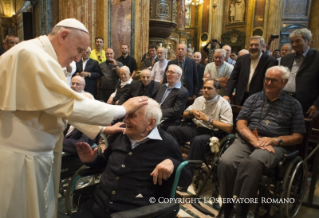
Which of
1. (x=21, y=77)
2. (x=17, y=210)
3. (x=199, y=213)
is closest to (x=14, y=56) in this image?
(x=21, y=77)

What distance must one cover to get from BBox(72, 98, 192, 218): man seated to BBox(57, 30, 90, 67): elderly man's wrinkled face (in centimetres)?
55

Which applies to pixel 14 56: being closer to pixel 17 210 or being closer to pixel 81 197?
pixel 17 210

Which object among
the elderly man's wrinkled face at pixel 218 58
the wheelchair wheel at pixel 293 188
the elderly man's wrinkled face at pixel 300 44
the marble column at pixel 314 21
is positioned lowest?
the wheelchair wheel at pixel 293 188

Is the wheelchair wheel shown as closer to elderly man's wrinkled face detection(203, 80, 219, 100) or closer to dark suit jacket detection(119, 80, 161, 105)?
elderly man's wrinkled face detection(203, 80, 219, 100)

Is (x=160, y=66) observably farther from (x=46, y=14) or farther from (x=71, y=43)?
(x=71, y=43)

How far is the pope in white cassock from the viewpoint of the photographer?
1351mm

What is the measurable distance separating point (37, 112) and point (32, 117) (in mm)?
38

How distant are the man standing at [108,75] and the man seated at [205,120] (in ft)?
7.47

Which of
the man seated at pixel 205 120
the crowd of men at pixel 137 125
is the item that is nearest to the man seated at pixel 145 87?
the crowd of men at pixel 137 125

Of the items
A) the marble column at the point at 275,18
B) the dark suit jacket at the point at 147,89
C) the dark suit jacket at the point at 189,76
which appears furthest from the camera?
the marble column at the point at 275,18

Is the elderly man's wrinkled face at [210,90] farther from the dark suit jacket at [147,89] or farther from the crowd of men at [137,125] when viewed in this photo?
the dark suit jacket at [147,89]

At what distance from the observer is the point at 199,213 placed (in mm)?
2646

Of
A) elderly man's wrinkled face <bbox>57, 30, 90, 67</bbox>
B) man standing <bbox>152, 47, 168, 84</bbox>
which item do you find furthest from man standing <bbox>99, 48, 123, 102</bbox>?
elderly man's wrinkled face <bbox>57, 30, 90, 67</bbox>

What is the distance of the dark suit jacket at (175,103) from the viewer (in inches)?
150
